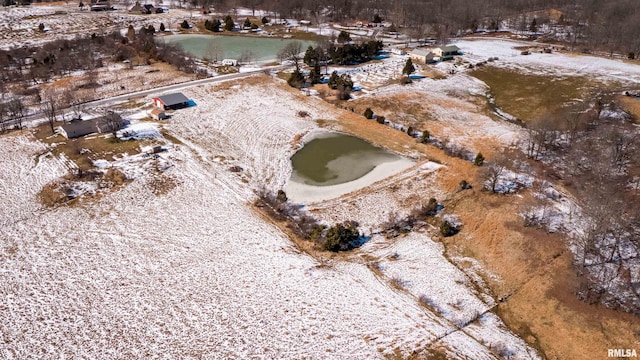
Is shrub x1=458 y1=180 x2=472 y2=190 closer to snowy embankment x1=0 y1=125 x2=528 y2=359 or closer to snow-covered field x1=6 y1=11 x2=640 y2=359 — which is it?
snow-covered field x1=6 y1=11 x2=640 y2=359

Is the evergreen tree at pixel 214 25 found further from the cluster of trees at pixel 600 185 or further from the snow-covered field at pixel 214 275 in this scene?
the cluster of trees at pixel 600 185

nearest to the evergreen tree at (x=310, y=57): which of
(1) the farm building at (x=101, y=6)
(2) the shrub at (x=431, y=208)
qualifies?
(2) the shrub at (x=431, y=208)

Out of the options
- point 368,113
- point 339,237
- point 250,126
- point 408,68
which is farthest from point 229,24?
point 339,237

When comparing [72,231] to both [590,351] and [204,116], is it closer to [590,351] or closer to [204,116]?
[204,116]

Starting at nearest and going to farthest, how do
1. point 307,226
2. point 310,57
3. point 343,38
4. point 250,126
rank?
point 307,226, point 250,126, point 310,57, point 343,38

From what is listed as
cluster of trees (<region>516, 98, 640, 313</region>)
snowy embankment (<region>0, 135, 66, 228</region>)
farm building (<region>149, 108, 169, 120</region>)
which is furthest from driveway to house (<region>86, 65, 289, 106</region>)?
cluster of trees (<region>516, 98, 640, 313</region>)

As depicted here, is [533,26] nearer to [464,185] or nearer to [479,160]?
[479,160]
